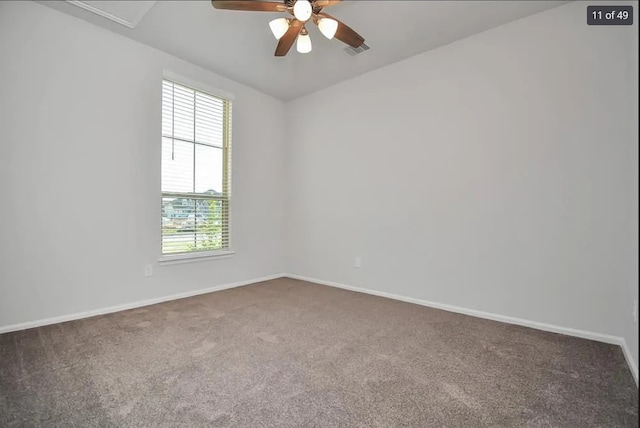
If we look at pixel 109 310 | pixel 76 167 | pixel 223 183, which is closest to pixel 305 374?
pixel 109 310

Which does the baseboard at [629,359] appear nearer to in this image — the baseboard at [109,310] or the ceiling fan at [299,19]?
the ceiling fan at [299,19]

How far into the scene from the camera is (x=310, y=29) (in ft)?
9.63

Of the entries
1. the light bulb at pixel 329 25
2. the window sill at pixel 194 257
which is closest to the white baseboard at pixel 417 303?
the window sill at pixel 194 257

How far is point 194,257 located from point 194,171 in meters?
1.05

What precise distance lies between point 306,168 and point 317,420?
3543 mm

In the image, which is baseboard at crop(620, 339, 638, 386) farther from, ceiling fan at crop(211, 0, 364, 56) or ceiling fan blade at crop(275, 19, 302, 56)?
ceiling fan blade at crop(275, 19, 302, 56)

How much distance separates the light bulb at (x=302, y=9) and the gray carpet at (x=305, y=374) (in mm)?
2385

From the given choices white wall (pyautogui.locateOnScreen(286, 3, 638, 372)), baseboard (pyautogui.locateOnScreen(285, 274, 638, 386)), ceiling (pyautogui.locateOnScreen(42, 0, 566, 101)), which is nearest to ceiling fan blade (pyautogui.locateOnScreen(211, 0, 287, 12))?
ceiling (pyautogui.locateOnScreen(42, 0, 566, 101))

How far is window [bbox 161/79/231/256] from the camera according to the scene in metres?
3.46

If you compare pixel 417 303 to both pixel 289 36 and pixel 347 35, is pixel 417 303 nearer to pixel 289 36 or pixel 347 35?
pixel 347 35

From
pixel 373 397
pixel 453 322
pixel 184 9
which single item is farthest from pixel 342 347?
pixel 184 9

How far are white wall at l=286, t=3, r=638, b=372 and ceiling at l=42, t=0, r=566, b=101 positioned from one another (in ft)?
0.76

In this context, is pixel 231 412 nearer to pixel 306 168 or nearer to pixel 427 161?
pixel 427 161

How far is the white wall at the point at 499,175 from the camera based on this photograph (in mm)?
2393
